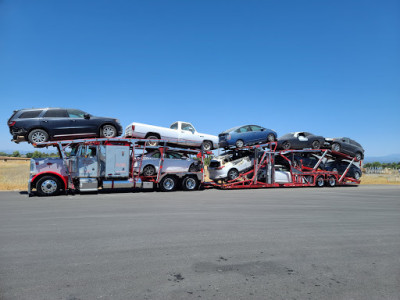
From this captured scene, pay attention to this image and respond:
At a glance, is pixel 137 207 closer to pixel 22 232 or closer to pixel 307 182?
pixel 22 232

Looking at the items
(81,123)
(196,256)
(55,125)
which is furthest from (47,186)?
(196,256)

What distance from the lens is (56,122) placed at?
40.9 feet

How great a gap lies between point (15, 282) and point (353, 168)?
22096 mm

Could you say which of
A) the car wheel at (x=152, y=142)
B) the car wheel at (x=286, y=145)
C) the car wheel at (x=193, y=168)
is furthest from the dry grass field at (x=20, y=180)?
the car wheel at (x=286, y=145)

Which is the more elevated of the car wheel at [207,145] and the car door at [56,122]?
the car door at [56,122]

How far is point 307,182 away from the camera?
19266 millimetres

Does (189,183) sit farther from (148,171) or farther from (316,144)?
(316,144)

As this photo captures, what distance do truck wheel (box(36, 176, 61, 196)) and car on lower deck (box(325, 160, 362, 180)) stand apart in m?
17.3

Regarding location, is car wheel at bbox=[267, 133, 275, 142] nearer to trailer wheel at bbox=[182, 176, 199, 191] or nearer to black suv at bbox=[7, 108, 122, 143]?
trailer wheel at bbox=[182, 176, 199, 191]

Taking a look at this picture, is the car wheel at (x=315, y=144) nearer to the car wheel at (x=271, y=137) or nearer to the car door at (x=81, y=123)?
the car wheel at (x=271, y=137)

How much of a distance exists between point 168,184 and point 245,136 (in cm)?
555

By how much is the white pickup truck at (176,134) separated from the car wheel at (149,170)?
3.78 feet

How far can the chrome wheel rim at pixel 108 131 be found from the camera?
1336cm

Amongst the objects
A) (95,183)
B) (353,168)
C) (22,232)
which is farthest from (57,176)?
(353,168)
